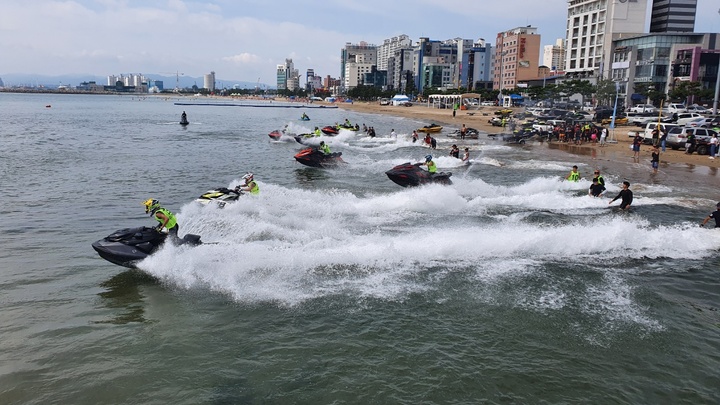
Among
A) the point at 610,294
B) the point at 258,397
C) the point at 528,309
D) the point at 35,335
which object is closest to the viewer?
the point at 258,397

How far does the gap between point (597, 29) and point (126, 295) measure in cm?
12757

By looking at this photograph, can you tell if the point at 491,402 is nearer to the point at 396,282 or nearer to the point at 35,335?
the point at 396,282

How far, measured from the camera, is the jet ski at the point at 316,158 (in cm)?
3081

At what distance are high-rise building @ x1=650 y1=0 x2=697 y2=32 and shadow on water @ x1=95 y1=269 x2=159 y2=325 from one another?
160913 mm

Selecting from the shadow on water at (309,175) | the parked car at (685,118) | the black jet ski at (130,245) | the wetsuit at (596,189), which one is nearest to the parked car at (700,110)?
the parked car at (685,118)

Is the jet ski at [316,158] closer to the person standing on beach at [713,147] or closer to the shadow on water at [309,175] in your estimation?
the shadow on water at [309,175]

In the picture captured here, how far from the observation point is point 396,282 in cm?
1291

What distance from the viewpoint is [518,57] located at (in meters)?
148

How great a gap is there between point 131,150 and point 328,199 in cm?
2716

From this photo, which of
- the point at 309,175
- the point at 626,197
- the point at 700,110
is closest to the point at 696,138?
the point at 626,197

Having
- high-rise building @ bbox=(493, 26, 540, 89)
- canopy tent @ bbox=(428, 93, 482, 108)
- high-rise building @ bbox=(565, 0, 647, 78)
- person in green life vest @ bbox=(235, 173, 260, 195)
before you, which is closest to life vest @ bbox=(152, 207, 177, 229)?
person in green life vest @ bbox=(235, 173, 260, 195)

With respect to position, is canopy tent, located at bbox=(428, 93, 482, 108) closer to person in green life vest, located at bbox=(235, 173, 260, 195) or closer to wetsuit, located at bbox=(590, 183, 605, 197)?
wetsuit, located at bbox=(590, 183, 605, 197)

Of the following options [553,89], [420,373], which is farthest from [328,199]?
[553,89]

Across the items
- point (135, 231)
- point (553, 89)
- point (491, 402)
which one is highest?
point (553, 89)
